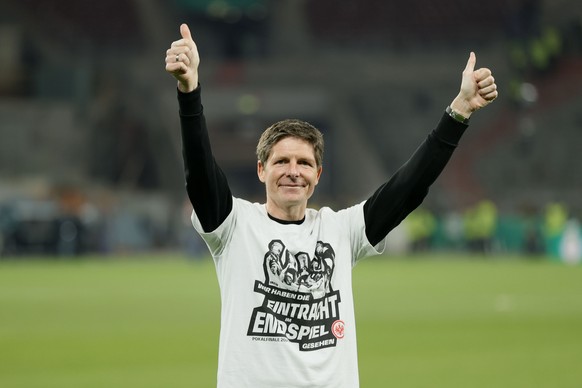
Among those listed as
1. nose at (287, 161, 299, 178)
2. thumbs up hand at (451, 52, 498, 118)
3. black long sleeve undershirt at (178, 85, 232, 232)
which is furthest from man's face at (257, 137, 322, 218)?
thumbs up hand at (451, 52, 498, 118)

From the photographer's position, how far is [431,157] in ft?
16.3

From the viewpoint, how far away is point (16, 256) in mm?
41281

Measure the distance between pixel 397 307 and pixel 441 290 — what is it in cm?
424

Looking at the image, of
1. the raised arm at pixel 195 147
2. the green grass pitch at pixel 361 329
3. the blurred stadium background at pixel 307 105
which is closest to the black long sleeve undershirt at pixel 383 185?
the raised arm at pixel 195 147

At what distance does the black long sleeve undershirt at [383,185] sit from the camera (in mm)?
4688

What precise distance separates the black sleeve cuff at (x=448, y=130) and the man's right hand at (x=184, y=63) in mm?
1093

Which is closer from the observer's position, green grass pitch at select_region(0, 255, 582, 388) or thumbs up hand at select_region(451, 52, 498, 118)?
thumbs up hand at select_region(451, 52, 498, 118)

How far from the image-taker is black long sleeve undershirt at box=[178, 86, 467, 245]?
185 inches

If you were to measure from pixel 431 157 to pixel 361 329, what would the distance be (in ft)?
39.1

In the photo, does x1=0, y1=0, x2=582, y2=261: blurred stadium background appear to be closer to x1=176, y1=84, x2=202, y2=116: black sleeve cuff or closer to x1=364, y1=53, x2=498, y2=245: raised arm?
x1=364, y1=53, x2=498, y2=245: raised arm

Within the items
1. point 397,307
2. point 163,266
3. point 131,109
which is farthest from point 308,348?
point 131,109

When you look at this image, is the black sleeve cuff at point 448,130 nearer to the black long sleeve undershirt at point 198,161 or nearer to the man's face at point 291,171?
the man's face at point 291,171

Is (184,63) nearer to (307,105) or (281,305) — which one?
(281,305)

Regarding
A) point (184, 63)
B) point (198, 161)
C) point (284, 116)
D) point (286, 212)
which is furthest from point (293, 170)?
point (284, 116)
